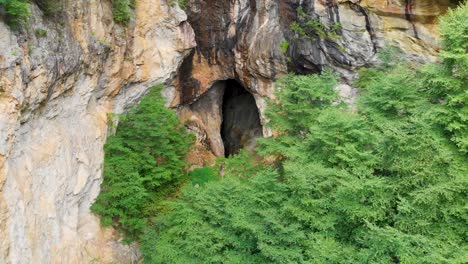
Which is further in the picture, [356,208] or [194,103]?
[194,103]

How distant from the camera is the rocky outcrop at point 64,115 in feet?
29.9

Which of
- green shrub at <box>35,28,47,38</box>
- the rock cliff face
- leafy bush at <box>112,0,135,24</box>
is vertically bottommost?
the rock cliff face

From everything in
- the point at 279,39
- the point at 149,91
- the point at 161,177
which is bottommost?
the point at 161,177

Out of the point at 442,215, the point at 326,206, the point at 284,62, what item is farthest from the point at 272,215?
the point at 284,62

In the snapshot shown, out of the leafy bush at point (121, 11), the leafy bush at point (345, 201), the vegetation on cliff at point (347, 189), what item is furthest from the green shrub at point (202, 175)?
the leafy bush at point (121, 11)

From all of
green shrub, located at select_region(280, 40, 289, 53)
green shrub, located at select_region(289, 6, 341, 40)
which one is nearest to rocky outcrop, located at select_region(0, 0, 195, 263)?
green shrub, located at select_region(280, 40, 289, 53)

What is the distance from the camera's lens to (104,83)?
43.7 feet

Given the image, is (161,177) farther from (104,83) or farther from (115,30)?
(115,30)

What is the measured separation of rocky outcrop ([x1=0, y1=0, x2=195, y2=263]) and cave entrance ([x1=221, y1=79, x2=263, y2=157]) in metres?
6.61

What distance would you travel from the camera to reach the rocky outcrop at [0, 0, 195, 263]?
29.9ft

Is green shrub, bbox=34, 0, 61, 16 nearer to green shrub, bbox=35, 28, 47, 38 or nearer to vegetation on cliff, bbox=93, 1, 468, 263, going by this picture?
green shrub, bbox=35, 28, 47, 38

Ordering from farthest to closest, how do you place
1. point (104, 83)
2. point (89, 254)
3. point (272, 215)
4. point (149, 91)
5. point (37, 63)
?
1. point (149, 91)
2. point (104, 83)
3. point (89, 254)
4. point (37, 63)
5. point (272, 215)

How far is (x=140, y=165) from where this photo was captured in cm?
1303

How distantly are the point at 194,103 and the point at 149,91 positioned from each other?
5342mm
